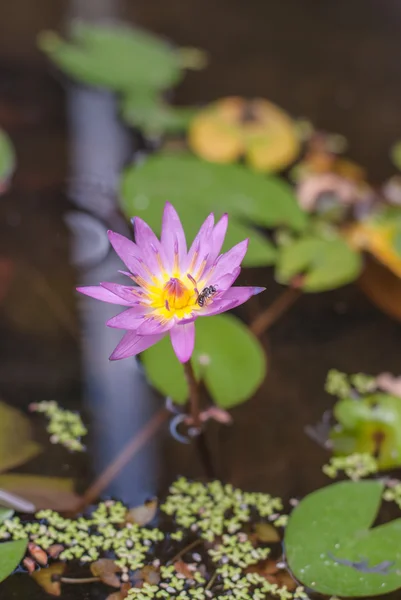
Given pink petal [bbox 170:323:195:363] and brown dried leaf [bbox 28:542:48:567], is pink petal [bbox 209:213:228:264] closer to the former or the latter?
pink petal [bbox 170:323:195:363]

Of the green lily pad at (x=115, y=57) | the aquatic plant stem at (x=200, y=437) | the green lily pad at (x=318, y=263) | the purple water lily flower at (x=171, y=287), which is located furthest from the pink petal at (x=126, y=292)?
the green lily pad at (x=115, y=57)

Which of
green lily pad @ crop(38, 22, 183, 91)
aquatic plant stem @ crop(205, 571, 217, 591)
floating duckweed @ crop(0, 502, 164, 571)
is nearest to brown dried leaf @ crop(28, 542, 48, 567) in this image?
floating duckweed @ crop(0, 502, 164, 571)

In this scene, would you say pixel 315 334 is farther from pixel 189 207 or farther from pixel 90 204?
pixel 90 204

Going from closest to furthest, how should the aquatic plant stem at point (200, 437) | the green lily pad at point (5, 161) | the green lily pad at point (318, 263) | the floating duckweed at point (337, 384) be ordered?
the aquatic plant stem at point (200, 437)
the floating duckweed at point (337, 384)
the green lily pad at point (318, 263)
the green lily pad at point (5, 161)

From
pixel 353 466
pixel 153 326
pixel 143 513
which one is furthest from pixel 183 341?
pixel 353 466

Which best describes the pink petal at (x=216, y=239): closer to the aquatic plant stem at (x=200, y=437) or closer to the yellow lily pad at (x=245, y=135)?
the aquatic plant stem at (x=200, y=437)

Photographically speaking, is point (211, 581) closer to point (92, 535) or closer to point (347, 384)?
point (92, 535)
